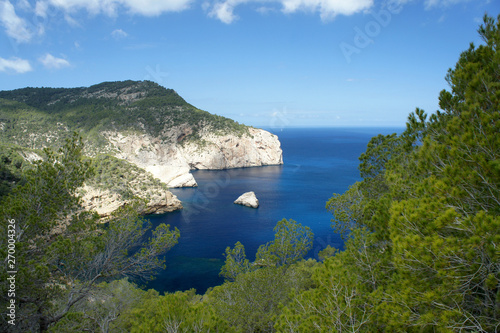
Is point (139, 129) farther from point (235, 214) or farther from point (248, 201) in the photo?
point (235, 214)

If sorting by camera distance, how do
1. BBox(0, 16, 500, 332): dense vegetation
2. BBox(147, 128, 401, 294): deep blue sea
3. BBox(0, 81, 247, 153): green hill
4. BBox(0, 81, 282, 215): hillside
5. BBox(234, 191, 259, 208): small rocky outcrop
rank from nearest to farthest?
1. BBox(0, 16, 500, 332): dense vegetation
2. BBox(147, 128, 401, 294): deep blue sea
3. BBox(234, 191, 259, 208): small rocky outcrop
4. BBox(0, 81, 282, 215): hillside
5. BBox(0, 81, 247, 153): green hill

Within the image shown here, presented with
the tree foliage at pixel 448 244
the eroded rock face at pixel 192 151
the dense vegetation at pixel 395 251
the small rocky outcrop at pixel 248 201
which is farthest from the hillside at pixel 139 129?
the tree foliage at pixel 448 244

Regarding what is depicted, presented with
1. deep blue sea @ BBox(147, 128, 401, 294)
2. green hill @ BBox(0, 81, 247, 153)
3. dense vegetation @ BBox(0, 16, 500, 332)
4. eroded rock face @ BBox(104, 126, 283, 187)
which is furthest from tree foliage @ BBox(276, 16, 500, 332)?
green hill @ BBox(0, 81, 247, 153)

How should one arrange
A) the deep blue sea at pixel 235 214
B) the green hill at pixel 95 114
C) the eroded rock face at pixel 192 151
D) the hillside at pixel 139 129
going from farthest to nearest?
the eroded rock face at pixel 192 151 → the green hill at pixel 95 114 → the hillside at pixel 139 129 → the deep blue sea at pixel 235 214

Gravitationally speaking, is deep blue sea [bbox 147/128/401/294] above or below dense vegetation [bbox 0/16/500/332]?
below

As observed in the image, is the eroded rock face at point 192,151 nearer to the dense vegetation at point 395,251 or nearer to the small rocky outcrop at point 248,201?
the small rocky outcrop at point 248,201

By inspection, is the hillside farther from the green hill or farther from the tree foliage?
the tree foliage

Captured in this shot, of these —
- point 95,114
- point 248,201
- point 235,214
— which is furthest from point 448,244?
point 95,114
